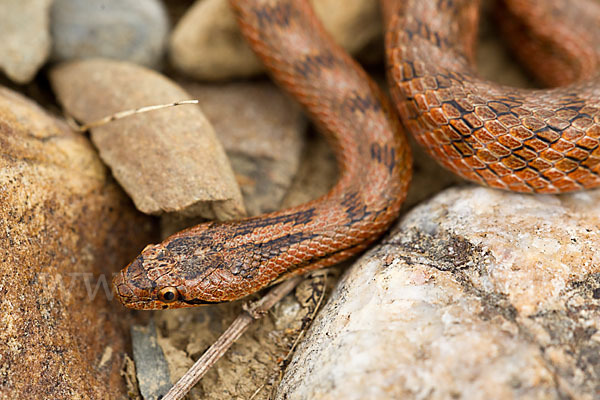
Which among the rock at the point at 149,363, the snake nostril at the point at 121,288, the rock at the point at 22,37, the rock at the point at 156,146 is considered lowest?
the rock at the point at 149,363

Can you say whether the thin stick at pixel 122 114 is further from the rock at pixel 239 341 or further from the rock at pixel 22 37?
the rock at pixel 239 341

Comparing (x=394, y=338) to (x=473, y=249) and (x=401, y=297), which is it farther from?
(x=473, y=249)

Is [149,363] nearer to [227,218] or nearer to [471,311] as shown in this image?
[227,218]

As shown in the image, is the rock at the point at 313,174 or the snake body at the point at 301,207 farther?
the rock at the point at 313,174

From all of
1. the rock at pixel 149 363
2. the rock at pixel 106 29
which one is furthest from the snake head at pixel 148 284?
the rock at pixel 106 29

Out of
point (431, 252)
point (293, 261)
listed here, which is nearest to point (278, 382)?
point (293, 261)

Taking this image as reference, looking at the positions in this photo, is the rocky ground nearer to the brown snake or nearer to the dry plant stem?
the dry plant stem

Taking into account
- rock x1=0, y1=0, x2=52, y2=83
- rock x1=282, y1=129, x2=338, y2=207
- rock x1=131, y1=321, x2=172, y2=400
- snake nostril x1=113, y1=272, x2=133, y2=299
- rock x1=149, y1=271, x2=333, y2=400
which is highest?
rock x1=0, y1=0, x2=52, y2=83

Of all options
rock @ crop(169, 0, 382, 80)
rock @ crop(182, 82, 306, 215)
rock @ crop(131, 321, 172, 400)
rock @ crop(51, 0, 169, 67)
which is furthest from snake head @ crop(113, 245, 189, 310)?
rock @ crop(51, 0, 169, 67)
